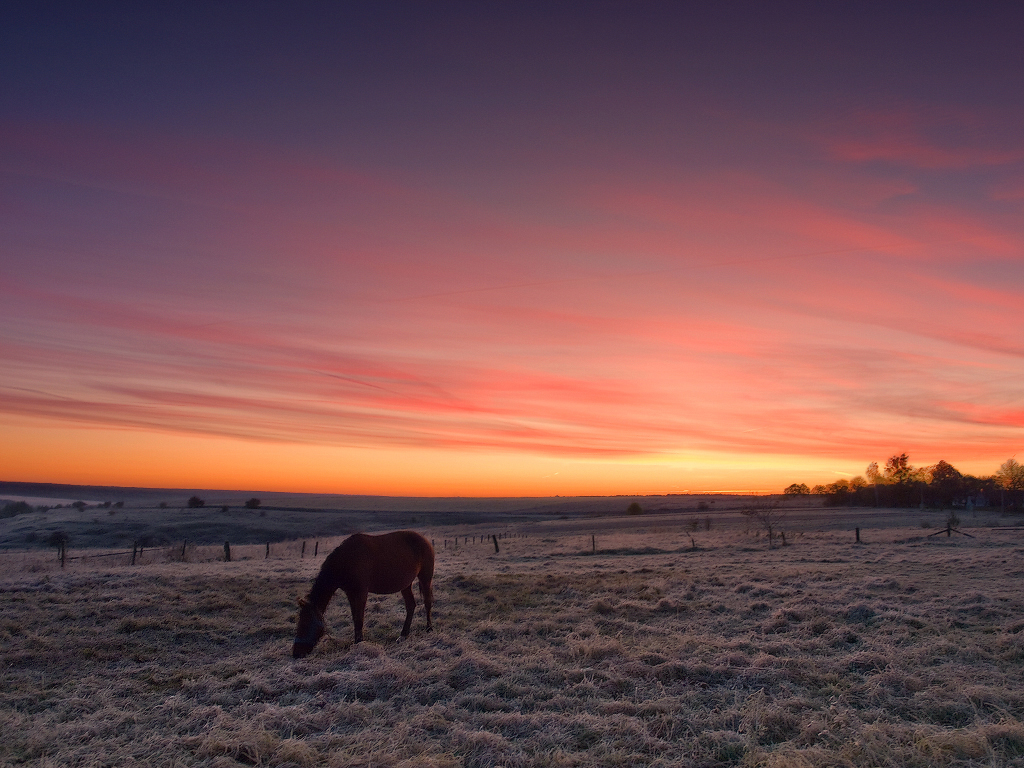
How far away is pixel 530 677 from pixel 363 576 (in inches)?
175

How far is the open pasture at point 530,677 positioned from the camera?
6.99 meters

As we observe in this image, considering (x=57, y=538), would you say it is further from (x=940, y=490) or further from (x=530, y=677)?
(x=940, y=490)

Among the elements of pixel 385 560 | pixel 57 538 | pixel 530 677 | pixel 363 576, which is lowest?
pixel 57 538

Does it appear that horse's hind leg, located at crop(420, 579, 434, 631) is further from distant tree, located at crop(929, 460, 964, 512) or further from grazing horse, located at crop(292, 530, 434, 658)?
distant tree, located at crop(929, 460, 964, 512)

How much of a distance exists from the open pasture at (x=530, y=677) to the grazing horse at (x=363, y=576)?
515 mm

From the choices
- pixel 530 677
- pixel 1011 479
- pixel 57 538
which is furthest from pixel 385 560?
pixel 1011 479

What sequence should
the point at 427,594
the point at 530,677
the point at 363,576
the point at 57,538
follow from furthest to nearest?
the point at 57,538 → the point at 427,594 → the point at 363,576 → the point at 530,677

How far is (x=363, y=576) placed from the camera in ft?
40.8

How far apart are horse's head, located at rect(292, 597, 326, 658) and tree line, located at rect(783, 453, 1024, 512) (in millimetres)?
84806

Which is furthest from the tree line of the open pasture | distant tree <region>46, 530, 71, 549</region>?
distant tree <region>46, 530, 71, 549</region>

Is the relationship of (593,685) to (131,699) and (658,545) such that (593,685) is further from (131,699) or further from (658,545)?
(658,545)

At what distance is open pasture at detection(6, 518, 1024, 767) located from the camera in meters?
6.99

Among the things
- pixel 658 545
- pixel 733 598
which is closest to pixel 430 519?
pixel 658 545

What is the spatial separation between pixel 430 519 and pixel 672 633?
7551 centimetres
